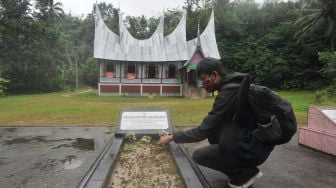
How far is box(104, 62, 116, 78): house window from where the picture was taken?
85.5 ft

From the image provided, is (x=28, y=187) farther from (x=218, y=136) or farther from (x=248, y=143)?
(x=248, y=143)

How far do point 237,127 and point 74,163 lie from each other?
10.4 feet

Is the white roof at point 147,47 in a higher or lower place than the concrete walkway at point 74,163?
higher

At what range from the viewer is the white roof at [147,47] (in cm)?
2564

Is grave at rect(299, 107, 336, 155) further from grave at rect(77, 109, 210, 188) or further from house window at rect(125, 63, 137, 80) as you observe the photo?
house window at rect(125, 63, 137, 80)

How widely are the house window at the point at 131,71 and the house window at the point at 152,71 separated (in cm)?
106

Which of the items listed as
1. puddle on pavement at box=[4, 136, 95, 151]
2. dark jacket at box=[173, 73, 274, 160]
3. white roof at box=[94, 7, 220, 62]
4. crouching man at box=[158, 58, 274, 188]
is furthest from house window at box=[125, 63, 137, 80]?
dark jacket at box=[173, 73, 274, 160]

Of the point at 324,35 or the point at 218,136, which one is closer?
the point at 218,136

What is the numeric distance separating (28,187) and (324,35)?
96.0 feet

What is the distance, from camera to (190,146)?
6734 millimetres

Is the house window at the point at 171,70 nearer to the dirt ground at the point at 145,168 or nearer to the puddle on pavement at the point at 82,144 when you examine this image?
the puddle on pavement at the point at 82,144

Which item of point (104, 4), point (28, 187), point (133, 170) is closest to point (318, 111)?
point (133, 170)

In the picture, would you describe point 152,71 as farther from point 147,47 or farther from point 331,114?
point 331,114

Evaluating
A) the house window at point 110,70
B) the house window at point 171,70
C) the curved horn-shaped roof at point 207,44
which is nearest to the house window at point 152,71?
the house window at point 171,70
